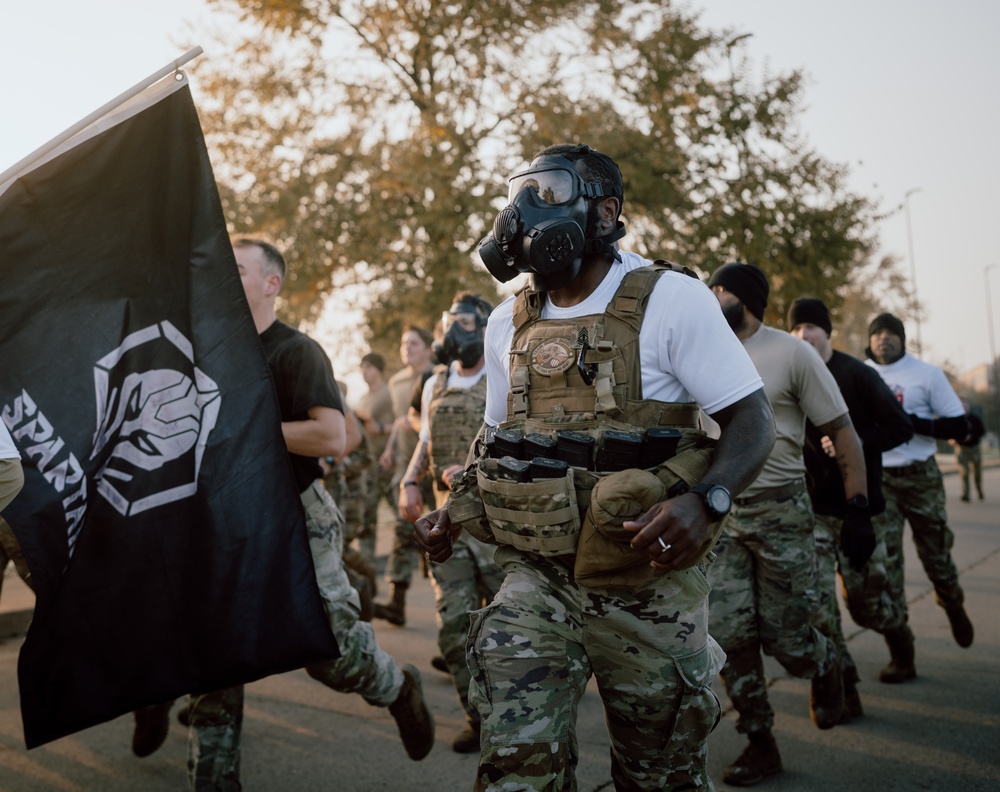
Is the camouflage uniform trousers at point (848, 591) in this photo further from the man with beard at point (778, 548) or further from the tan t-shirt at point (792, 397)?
the tan t-shirt at point (792, 397)

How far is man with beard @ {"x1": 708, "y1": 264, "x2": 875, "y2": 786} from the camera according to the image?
459 centimetres

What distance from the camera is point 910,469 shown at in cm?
673

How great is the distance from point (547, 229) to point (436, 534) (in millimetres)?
991

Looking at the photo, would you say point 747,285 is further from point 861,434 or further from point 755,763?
point 755,763

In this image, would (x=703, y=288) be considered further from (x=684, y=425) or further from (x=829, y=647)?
(x=829, y=647)

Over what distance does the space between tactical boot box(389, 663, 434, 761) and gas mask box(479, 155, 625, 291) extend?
225 centimetres

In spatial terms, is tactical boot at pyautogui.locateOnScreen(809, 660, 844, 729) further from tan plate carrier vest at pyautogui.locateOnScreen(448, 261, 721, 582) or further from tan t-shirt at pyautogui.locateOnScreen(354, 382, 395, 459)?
tan t-shirt at pyautogui.locateOnScreen(354, 382, 395, 459)

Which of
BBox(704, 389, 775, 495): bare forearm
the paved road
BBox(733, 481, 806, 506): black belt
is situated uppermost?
BBox(704, 389, 775, 495): bare forearm

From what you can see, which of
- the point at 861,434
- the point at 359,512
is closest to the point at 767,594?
the point at 861,434

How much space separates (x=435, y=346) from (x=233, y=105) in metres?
14.5

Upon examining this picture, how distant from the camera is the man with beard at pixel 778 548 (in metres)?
4.59

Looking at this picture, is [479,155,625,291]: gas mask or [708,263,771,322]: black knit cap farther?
[708,263,771,322]: black knit cap

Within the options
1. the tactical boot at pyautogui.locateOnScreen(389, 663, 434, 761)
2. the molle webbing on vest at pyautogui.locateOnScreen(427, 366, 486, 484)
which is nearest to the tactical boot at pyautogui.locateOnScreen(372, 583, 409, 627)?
the molle webbing on vest at pyautogui.locateOnScreen(427, 366, 486, 484)

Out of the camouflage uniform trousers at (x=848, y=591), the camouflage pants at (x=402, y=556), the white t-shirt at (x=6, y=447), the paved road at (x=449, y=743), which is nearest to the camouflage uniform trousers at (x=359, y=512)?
the camouflage pants at (x=402, y=556)
